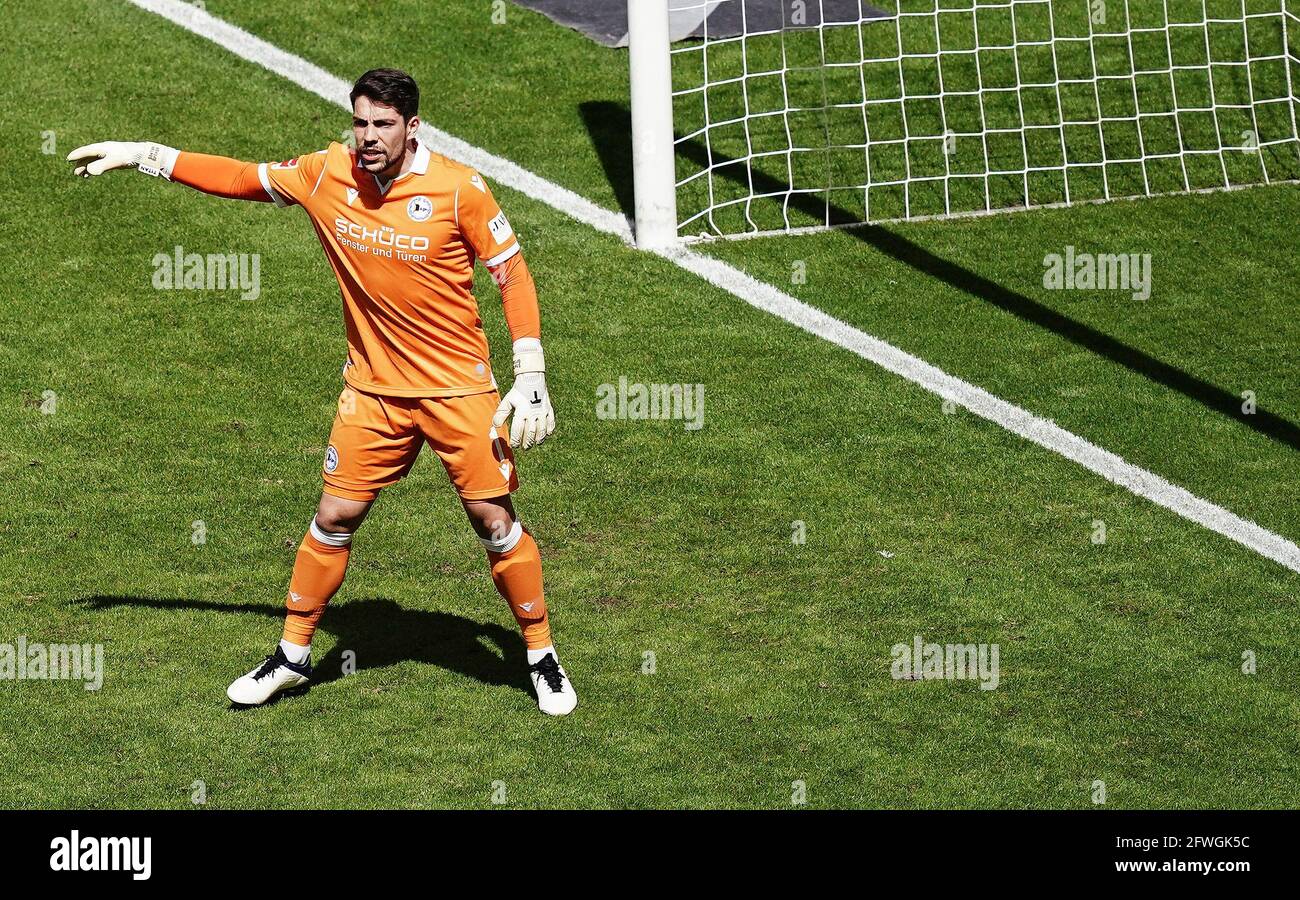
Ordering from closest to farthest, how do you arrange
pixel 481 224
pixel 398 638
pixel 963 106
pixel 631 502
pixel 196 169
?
pixel 481 224 < pixel 196 169 < pixel 398 638 < pixel 631 502 < pixel 963 106

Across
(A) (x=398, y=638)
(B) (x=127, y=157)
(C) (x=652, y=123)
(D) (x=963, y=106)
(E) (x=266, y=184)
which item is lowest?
(A) (x=398, y=638)

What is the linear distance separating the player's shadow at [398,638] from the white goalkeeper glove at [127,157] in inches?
84.0

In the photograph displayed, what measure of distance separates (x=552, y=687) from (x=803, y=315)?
4.24m

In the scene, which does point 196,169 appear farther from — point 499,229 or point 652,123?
point 652,123

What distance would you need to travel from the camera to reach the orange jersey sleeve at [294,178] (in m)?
7.04

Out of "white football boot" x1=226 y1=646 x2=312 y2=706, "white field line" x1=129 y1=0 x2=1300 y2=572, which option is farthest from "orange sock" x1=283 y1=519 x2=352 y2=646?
"white field line" x1=129 y1=0 x2=1300 y2=572

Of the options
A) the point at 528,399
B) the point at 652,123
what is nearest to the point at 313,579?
the point at 528,399

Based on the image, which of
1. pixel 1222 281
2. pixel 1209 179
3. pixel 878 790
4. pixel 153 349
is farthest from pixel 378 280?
pixel 1209 179

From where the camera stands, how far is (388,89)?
6.60 metres

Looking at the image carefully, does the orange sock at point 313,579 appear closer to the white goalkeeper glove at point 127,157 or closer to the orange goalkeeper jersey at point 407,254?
the orange goalkeeper jersey at point 407,254

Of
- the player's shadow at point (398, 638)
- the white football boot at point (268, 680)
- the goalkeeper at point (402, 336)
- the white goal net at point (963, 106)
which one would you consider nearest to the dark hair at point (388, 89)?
the goalkeeper at point (402, 336)

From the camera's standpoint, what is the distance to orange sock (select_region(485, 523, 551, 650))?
24.1 ft

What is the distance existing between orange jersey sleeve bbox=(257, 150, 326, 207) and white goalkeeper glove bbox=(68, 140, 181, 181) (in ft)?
1.21

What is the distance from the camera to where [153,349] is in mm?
10297
